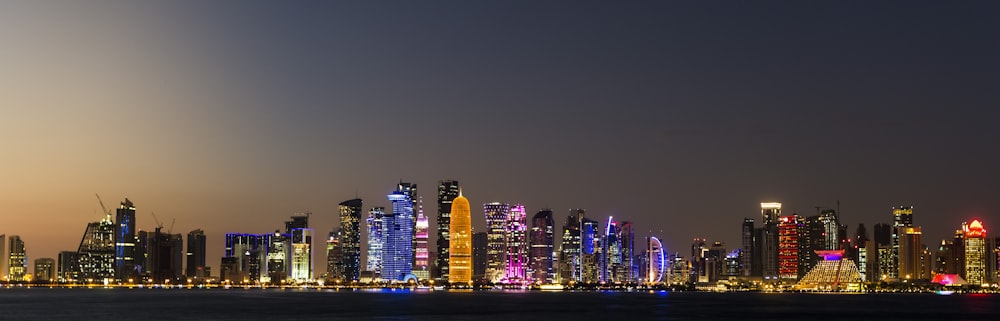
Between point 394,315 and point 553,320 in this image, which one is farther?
point 394,315

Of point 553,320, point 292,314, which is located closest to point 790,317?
point 553,320

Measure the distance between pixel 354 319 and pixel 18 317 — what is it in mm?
47256

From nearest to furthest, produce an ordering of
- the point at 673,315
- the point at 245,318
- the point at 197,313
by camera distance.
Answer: the point at 245,318, the point at 197,313, the point at 673,315

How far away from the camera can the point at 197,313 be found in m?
183

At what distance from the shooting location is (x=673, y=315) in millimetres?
196375

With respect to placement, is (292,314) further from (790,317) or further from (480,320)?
(790,317)

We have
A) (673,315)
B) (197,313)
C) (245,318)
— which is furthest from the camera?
(673,315)

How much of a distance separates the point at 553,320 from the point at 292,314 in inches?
1676

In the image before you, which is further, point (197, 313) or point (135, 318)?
point (197, 313)

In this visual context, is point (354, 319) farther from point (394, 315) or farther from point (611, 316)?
A: point (611, 316)

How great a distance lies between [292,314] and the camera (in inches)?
7234

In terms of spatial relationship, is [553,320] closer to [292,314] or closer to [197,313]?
[292,314]

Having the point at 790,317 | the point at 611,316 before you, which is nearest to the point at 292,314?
the point at 611,316

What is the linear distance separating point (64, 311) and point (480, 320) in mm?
73064
